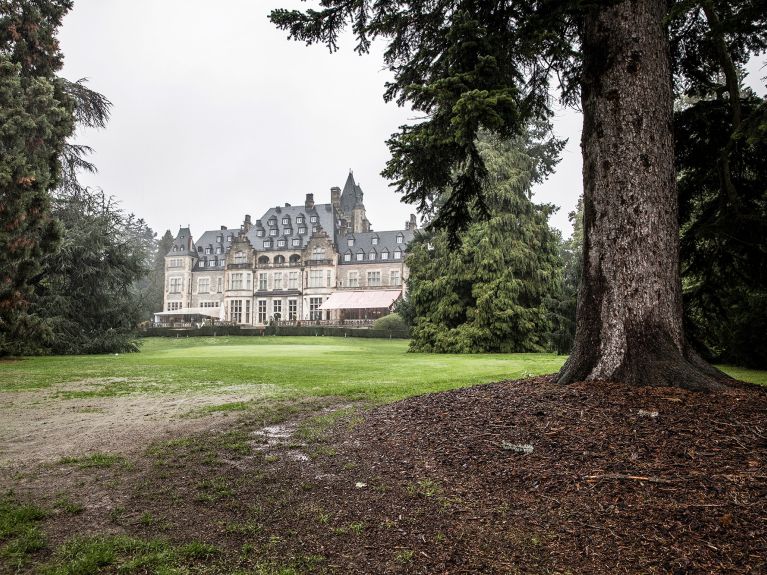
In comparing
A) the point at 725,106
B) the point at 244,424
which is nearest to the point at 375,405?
the point at 244,424

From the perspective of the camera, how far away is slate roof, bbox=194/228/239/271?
232 ft

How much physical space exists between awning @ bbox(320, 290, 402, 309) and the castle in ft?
4.48

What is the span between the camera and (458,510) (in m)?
3.26

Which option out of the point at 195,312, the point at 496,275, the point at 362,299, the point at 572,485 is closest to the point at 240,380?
the point at 572,485

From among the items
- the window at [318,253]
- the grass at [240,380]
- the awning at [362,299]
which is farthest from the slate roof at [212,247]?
the grass at [240,380]

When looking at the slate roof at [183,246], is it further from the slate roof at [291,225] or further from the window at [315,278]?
the window at [315,278]

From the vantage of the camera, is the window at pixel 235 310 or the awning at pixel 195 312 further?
the window at pixel 235 310

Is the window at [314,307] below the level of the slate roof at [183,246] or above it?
below

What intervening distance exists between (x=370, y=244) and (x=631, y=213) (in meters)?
60.4

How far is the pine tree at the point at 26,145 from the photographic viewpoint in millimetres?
14086

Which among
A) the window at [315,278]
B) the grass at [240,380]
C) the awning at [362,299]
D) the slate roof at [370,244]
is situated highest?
the slate roof at [370,244]

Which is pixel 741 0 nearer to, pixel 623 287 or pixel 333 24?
pixel 623 287

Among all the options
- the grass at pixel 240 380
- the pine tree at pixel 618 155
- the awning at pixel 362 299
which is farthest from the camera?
the awning at pixel 362 299

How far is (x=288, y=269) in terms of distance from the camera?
212ft
